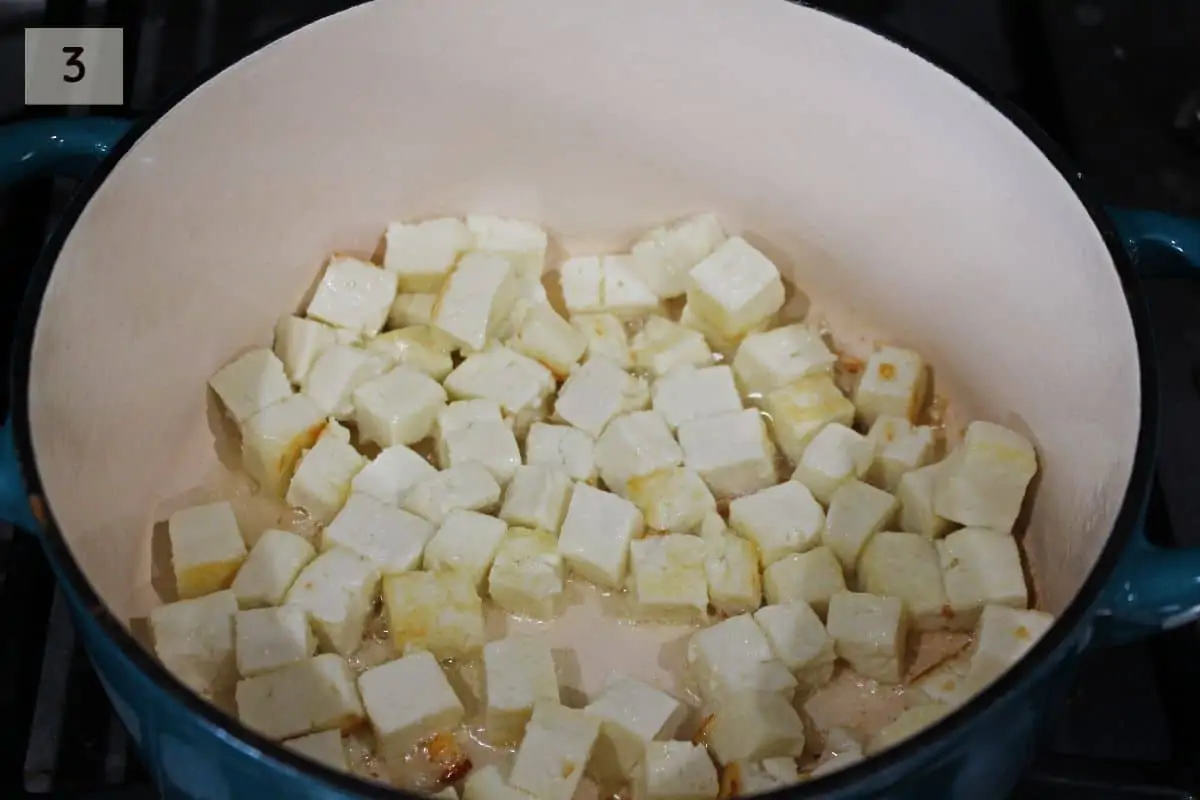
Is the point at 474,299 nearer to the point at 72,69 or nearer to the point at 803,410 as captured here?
the point at 803,410

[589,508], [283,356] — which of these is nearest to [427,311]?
[283,356]

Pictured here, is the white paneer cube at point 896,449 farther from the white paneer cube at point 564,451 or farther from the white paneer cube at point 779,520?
the white paneer cube at point 564,451

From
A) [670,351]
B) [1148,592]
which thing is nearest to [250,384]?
[670,351]

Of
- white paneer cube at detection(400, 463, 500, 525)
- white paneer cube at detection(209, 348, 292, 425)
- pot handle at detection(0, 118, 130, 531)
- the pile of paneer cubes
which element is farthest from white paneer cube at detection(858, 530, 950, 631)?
pot handle at detection(0, 118, 130, 531)

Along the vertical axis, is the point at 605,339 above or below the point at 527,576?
above

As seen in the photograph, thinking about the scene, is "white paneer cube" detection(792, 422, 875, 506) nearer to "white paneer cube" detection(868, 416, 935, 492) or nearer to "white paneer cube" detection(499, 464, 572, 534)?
"white paneer cube" detection(868, 416, 935, 492)

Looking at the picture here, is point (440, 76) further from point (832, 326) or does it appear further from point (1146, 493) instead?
point (1146, 493)
